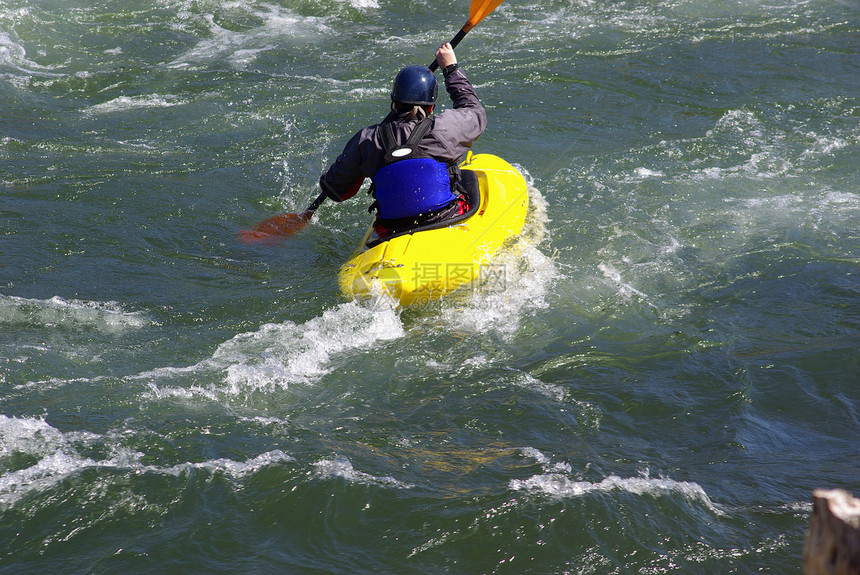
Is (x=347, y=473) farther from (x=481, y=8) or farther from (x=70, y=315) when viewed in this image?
(x=481, y=8)

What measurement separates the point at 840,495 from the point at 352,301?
321cm

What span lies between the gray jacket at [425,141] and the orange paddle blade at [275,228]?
62cm

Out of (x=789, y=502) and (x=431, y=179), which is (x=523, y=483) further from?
(x=431, y=179)

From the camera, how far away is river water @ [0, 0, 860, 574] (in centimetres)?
277

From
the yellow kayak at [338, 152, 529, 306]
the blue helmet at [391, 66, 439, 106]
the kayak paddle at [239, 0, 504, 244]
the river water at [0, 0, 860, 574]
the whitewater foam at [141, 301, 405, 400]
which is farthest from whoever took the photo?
the kayak paddle at [239, 0, 504, 244]

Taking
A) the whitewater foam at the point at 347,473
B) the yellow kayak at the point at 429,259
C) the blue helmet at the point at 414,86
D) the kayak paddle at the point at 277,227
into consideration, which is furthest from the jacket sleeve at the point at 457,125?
the whitewater foam at the point at 347,473

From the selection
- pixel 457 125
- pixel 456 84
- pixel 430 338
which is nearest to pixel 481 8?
pixel 456 84

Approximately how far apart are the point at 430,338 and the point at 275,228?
6.36 feet

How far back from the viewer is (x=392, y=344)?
409 cm

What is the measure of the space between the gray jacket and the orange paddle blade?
62cm

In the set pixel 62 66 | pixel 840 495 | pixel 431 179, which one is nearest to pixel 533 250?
pixel 431 179

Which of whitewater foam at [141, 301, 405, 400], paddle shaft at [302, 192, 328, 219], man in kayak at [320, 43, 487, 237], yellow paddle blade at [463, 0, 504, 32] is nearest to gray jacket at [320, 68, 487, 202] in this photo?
man in kayak at [320, 43, 487, 237]

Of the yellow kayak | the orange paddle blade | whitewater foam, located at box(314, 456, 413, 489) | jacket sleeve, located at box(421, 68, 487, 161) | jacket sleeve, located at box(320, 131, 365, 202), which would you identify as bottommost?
whitewater foam, located at box(314, 456, 413, 489)

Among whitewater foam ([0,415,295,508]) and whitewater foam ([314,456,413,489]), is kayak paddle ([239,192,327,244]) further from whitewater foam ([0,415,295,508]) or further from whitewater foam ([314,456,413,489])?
whitewater foam ([314,456,413,489])
